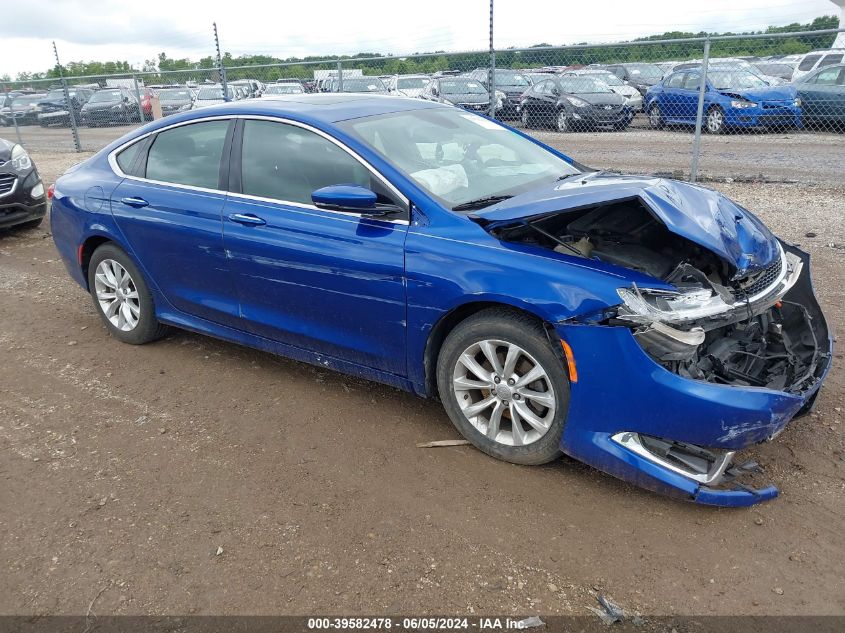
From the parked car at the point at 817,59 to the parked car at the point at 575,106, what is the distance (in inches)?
178

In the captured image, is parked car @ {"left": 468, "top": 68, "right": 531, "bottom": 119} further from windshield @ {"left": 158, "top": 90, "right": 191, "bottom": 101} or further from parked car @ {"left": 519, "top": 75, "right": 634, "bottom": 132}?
windshield @ {"left": 158, "top": 90, "right": 191, "bottom": 101}

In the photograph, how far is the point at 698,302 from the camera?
2.93 m

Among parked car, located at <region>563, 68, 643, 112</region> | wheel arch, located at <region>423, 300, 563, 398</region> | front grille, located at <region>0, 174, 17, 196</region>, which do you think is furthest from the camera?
parked car, located at <region>563, 68, 643, 112</region>

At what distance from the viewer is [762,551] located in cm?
271

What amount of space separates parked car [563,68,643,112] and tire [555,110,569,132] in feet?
3.64

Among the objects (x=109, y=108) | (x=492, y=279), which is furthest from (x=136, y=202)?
(x=109, y=108)

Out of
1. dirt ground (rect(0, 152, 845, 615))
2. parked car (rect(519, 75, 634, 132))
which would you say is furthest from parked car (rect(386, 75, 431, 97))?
dirt ground (rect(0, 152, 845, 615))

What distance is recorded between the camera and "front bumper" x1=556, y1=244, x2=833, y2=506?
2760 mm

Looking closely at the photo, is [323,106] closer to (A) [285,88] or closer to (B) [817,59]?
(A) [285,88]

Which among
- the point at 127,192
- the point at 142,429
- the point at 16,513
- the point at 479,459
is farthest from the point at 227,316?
the point at 479,459

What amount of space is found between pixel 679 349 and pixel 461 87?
12006mm

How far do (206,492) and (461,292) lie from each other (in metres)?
1.56

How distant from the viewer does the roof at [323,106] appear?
3925 mm

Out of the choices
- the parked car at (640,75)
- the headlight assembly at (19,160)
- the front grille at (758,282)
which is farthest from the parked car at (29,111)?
the front grille at (758,282)
